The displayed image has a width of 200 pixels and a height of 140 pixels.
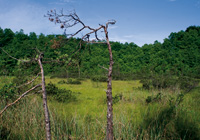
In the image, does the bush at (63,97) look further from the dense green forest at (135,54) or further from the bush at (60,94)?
the dense green forest at (135,54)

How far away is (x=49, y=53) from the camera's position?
18.5m

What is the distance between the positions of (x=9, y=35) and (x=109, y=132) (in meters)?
23.8

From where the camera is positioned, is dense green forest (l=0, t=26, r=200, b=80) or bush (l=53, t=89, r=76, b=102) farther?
dense green forest (l=0, t=26, r=200, b=80)

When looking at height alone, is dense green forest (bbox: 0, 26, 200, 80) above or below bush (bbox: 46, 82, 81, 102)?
above

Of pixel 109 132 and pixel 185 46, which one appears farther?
pixel 185 46

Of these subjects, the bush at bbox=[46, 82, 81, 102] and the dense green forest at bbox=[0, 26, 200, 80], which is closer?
the bush at bbox=[46, 82, 81, 102]

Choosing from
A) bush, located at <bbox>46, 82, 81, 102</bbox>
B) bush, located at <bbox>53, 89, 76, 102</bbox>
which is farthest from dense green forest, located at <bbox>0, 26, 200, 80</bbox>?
bush, located at <bbox>53, 89, 76, 102</bbox>

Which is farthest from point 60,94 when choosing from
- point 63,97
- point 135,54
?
point 135,54

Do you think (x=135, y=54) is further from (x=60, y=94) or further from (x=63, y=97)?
(x=63, y=97)

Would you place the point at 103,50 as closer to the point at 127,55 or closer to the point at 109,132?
the point at 127,55

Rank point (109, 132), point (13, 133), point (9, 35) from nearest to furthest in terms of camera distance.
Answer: point (109, 132) < point (13, 133) < point (9, 35)

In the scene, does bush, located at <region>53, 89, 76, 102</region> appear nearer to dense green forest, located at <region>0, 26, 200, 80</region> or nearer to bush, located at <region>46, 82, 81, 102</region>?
bush, located at <region>46, 82, 81, 102</region>

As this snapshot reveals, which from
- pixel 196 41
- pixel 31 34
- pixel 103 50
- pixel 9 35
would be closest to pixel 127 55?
pixel 103 50

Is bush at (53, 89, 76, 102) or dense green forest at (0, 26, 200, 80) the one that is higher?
dense green forest at (0, 26, 200, 80)
